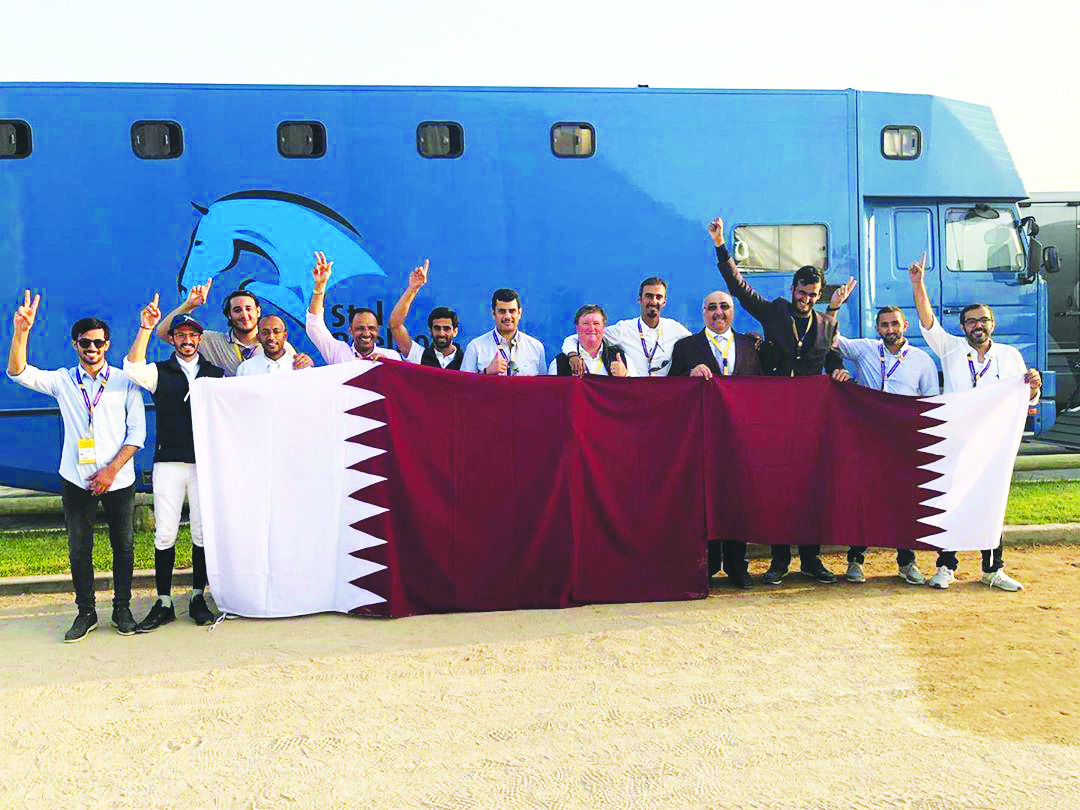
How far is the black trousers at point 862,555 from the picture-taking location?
6.34m

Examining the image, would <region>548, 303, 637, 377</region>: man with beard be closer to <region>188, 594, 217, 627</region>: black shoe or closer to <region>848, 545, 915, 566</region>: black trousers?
<region>848, 545, 915, 566</region>: black trousers

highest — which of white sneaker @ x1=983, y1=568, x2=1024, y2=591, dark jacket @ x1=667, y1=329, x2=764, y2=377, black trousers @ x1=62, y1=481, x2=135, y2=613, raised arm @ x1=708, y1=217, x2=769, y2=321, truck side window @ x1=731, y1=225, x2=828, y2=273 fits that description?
truck side window @ x1=731, y1=225, x2=828, y2=273

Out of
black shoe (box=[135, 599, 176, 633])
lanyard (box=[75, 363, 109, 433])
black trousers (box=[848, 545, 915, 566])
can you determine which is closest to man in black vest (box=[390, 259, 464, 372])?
lanyard (box=[75, 363, 109, 433])

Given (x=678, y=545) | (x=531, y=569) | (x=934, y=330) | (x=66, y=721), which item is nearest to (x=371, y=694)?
(x=66, y=721)

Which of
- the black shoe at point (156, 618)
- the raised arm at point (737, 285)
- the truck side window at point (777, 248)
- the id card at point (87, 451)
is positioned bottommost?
the black shoe at point (156, 618)

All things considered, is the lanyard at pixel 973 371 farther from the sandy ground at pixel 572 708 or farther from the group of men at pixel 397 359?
the sandy ground at pixel 572 708

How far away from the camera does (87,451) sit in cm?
541

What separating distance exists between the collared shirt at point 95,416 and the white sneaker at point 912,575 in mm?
5026

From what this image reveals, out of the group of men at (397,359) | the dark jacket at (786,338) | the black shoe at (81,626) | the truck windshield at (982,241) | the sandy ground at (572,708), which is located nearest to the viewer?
the sandy ground at (572,708)

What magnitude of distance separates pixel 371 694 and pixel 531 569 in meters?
1.70

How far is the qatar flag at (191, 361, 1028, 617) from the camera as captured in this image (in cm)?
570

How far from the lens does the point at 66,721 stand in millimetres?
4129

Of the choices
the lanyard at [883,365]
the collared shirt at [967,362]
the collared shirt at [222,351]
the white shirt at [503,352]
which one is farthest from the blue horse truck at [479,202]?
the collared shirt at [967,362]

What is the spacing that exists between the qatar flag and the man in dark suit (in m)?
0.24
